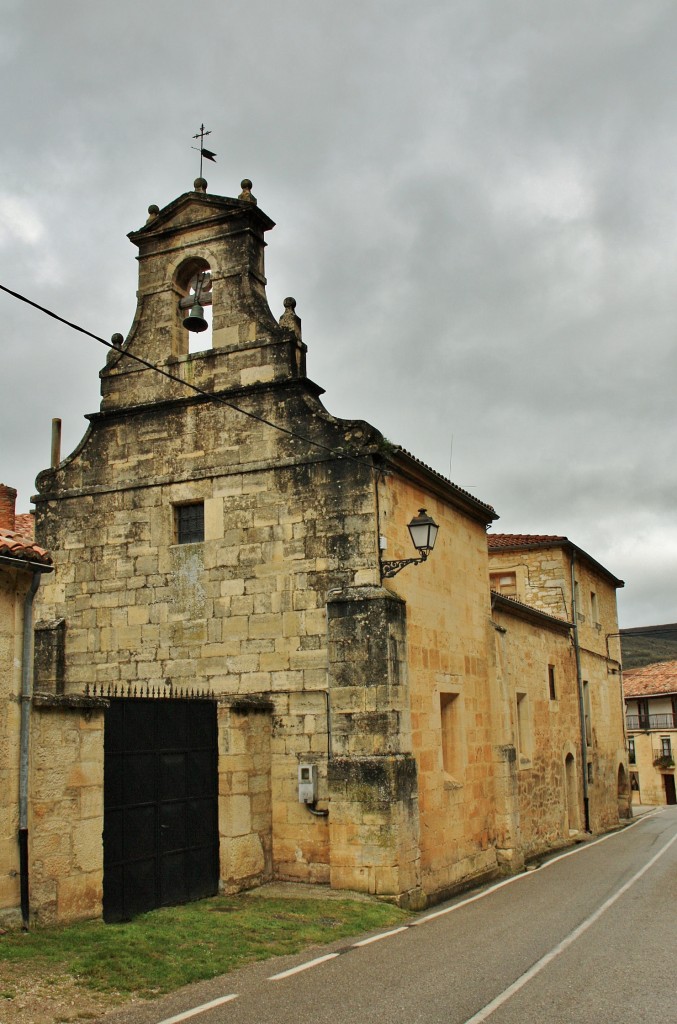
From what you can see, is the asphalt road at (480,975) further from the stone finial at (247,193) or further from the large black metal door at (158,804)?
the stone finial at (247,193)

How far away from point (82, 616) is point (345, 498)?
456 cm

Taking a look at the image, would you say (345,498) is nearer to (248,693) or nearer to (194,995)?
(248,693)

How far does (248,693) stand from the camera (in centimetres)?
1274

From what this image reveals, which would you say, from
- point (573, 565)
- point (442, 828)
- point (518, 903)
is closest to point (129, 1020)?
point (518, 903)

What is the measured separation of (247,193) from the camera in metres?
14.4

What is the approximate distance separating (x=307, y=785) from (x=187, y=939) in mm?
3392

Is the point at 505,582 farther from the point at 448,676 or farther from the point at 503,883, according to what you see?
the point at 503,883

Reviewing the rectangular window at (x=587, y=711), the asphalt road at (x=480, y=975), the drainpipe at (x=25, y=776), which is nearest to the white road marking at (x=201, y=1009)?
the asphalt road at (x=480, y=975)

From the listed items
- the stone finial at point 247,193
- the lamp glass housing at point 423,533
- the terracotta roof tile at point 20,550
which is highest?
the stone finial at point 247,193

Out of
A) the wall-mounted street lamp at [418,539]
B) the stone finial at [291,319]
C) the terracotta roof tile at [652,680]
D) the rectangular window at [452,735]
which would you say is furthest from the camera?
the terracotta roof tile at [652,680]

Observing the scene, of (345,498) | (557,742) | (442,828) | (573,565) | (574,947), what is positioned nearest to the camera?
(574,947)

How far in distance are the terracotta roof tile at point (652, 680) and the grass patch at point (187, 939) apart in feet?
134

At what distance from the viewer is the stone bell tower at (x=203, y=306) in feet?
44.7

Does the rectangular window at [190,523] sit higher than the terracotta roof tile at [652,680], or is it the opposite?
the rectangular window at [190,523]
